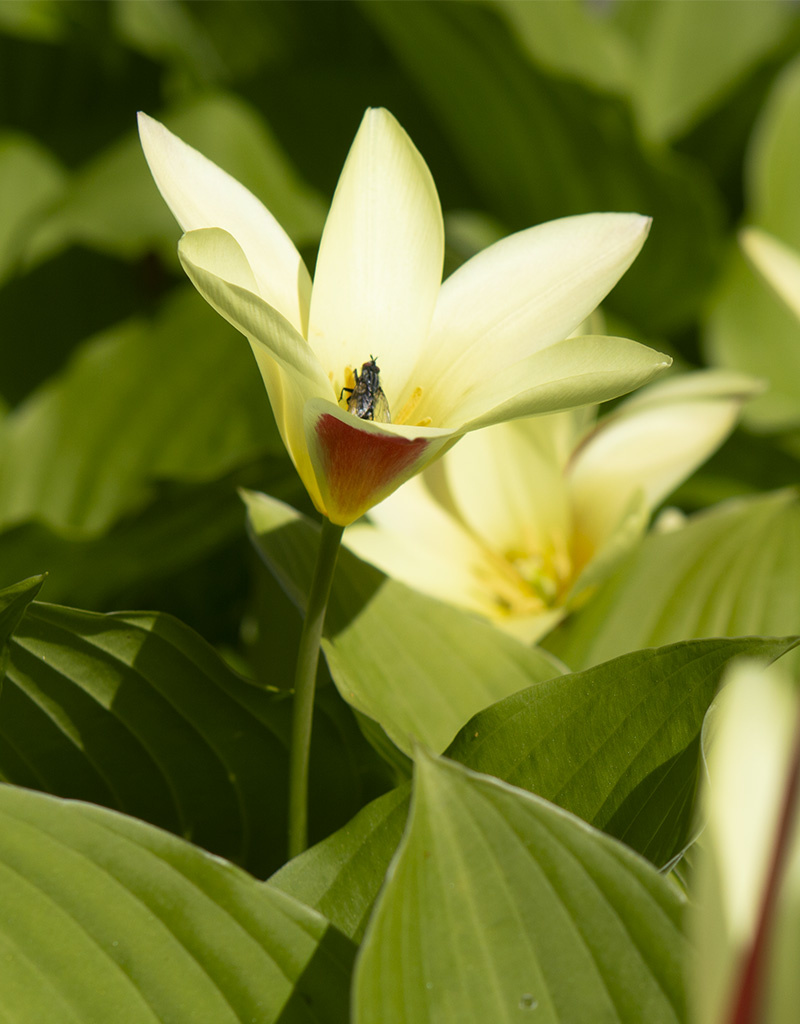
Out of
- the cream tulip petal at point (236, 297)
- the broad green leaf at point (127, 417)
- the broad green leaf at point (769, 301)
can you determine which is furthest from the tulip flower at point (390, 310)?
the broad green leaf at point (769, 301)

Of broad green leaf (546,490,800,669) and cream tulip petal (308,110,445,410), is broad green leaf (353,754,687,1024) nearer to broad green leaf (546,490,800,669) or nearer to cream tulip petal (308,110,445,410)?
cream tulip petal (308,110,445,410)

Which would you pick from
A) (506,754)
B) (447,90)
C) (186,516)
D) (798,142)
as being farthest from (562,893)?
(798,142)

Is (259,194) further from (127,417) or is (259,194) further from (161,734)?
(161,734)

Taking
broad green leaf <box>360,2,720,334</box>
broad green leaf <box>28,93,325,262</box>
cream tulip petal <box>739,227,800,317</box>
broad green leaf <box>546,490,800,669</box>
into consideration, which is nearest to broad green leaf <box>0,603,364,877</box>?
broad green leaf <box>546,490,800,669</box>

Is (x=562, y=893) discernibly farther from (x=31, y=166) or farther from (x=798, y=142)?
(x=31, y=166)

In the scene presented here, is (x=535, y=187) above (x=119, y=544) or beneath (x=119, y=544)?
above

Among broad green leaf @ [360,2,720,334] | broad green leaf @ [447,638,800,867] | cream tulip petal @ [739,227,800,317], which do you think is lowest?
broad green leaf @ [447,638,800,867]

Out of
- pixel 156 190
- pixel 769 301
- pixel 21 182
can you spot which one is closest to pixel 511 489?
pixel 156 190
